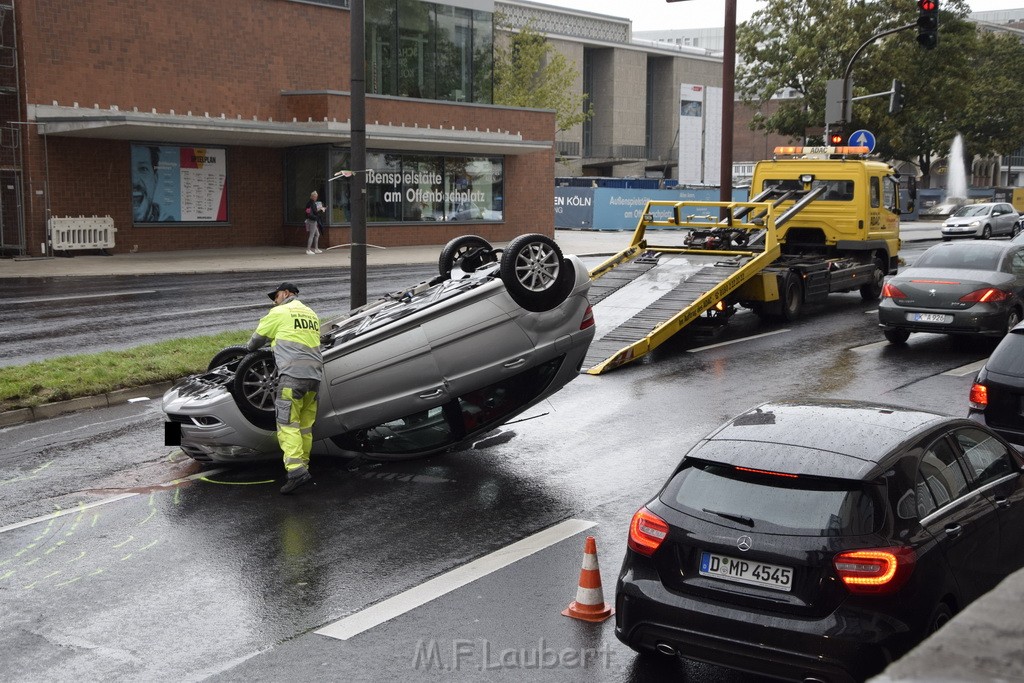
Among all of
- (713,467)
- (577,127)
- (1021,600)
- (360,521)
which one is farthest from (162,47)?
(577,127)

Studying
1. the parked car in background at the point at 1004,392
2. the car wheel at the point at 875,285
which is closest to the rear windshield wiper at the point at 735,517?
the parked car in background at the point at 1004,392

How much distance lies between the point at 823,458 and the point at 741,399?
7.30 metres

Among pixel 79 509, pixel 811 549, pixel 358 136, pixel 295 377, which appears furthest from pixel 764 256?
pixel 811 549

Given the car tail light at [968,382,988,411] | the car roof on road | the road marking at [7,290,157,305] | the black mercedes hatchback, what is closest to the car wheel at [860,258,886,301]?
the road marking at [7,290,157,305]

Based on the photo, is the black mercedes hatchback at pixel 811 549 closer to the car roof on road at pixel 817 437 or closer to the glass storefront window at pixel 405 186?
the car roof on road at pixel 817 437

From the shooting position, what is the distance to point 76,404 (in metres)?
12.1

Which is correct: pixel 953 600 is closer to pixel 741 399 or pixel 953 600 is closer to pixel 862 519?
pixel 862 519

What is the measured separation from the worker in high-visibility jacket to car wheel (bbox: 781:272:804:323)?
11.0 metres

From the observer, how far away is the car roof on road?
5.48 metres

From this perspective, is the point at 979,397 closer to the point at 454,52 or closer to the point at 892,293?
the point at 892,293

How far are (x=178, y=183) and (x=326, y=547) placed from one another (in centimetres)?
2703

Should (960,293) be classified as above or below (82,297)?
above

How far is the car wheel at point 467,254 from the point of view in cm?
1136

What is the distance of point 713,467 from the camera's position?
223 inches
